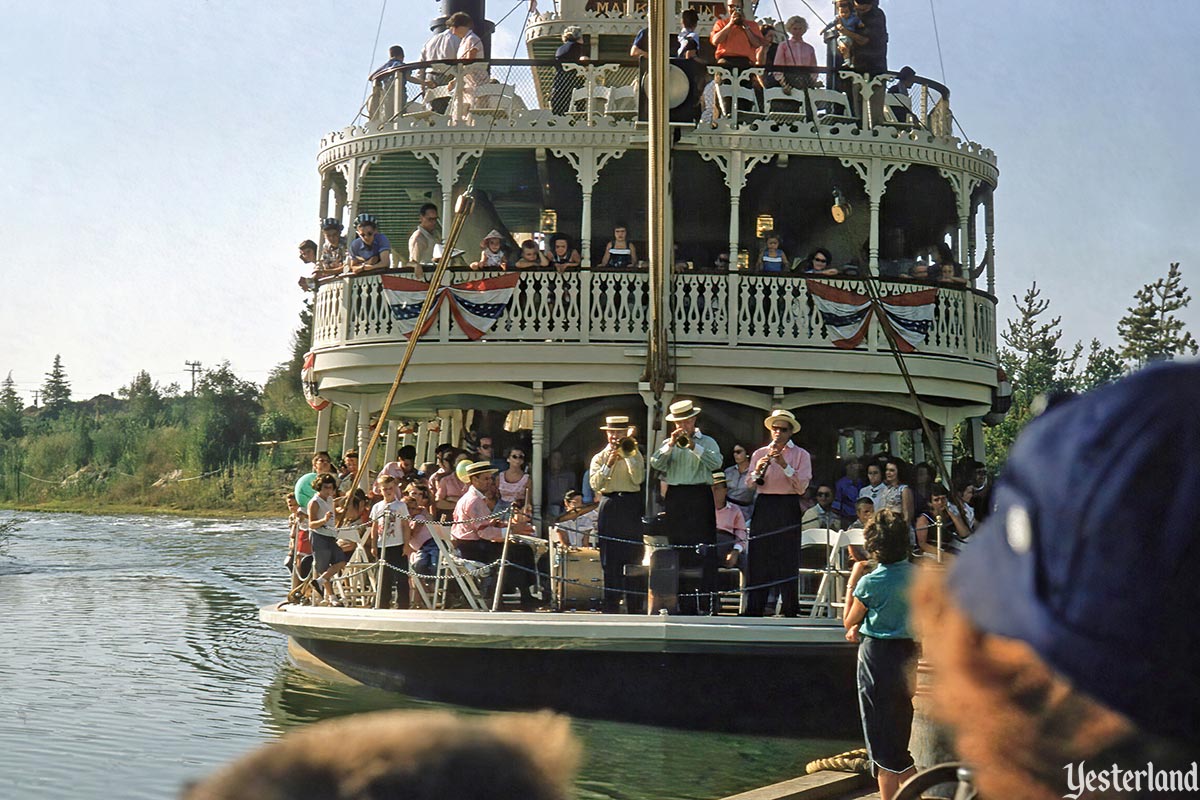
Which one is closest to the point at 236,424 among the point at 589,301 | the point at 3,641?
the point at 3,641

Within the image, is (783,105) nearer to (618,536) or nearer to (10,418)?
(618,536)

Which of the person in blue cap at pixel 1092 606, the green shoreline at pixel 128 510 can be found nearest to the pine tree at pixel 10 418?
the green shoreline at pixel 128 510

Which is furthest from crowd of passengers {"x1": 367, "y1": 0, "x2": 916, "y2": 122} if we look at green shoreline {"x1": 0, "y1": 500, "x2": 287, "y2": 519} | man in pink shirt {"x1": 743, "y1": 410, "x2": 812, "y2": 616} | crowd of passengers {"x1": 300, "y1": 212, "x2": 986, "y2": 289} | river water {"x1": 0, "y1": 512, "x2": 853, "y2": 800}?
green shoreline {"x1": 0, "y1": 500, "x2": 287, "y2": 519}

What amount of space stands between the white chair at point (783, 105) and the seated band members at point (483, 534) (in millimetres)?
5422

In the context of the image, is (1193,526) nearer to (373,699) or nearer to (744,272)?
(373,699)

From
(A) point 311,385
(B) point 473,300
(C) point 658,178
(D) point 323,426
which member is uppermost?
(C) point 658,178

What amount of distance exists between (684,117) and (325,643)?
18.9 ft

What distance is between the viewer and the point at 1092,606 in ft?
3.87

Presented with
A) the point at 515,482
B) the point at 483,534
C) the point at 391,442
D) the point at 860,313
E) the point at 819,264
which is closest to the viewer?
the point at 483,534

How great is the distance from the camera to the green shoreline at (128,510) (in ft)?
206

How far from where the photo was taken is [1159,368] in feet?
3.97

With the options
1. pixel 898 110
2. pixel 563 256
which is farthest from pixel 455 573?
pixel 898 110

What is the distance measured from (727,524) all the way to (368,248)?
554 cm

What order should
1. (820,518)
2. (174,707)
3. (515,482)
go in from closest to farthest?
(820,518), (174,707), (515,482)
